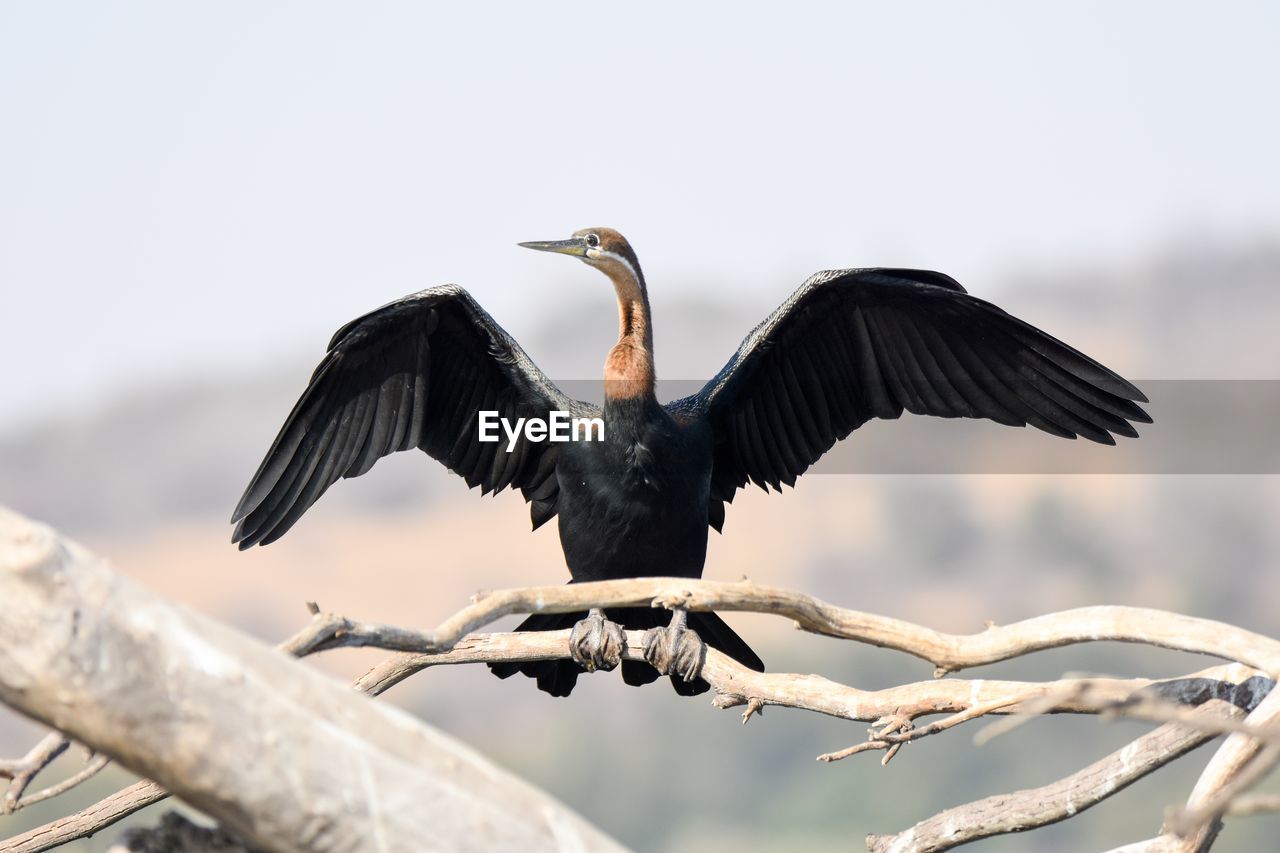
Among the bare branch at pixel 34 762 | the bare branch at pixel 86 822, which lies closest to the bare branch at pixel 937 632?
the bare branch at pixel 34 762

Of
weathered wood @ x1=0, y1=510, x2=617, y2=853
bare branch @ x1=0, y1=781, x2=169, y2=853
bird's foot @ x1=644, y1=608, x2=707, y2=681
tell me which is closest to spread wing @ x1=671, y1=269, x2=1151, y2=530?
bird's foot @ x1=644, y1=608, x2=707, y2=681

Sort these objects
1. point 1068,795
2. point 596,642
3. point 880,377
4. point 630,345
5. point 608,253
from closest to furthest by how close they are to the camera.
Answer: point 1068,795, point 596,642, point 630,345, point 608,253, point 880,377

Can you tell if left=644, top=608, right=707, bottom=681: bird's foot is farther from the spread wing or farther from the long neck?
the spread wing

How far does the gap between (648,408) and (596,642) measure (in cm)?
95

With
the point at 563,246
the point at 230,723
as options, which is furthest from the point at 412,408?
the point at 230,723

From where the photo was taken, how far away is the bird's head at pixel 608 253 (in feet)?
19.7

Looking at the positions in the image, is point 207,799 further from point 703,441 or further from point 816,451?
point 816,451

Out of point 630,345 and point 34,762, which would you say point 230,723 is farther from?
point 630,345

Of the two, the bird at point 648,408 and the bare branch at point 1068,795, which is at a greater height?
the bird at point 648,408

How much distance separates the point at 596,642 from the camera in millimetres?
5328

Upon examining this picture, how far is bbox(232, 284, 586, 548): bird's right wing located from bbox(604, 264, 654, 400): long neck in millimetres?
322

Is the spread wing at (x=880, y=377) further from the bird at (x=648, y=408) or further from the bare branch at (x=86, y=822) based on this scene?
the bare branch at (x=86, y=822)

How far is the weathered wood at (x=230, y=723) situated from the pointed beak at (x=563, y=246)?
3196 mm

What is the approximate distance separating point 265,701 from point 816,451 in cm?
382
